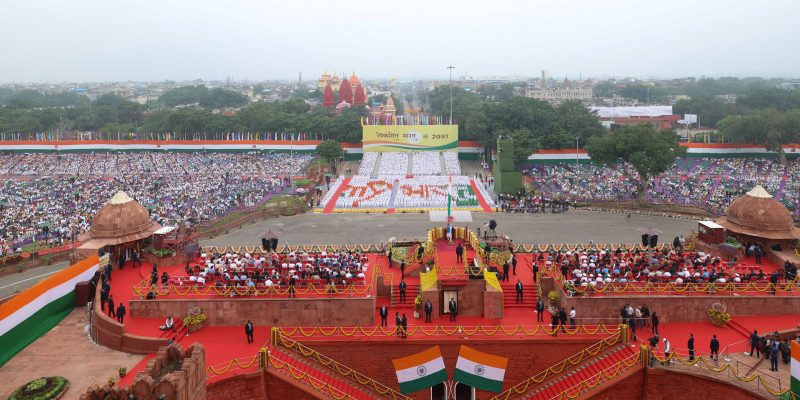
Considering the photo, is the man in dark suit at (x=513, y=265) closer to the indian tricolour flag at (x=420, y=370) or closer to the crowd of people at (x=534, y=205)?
the indian tricolour flag at (x=420, y=370)

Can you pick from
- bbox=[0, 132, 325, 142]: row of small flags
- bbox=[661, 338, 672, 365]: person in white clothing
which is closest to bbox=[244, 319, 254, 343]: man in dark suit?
bbox=[661, 338, 672, 365]: person in white clothing

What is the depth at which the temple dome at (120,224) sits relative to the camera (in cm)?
2295

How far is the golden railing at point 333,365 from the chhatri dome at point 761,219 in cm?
1662

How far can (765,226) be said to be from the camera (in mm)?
22953

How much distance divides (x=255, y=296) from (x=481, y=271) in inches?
306

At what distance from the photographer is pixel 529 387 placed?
1675cm

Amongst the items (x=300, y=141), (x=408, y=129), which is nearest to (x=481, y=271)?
(x=408, y=129)

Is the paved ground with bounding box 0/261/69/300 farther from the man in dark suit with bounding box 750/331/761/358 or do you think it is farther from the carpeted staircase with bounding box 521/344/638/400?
the man in dark suit with bounding box 750/331/761/358

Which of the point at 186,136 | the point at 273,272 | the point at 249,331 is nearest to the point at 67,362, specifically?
the point at 249,331

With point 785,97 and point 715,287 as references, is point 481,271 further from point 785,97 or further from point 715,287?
point 785,97

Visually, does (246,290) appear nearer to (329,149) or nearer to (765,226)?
(765,226)

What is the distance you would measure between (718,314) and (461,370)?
9.54 metres

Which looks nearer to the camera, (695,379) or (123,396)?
Result: (123,396)

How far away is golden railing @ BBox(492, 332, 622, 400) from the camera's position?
1655 cm
